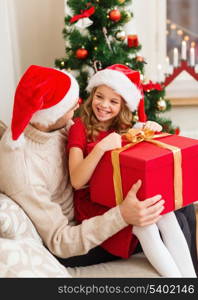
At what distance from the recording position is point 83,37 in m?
2.30

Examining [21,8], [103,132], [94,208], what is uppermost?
[21,8]

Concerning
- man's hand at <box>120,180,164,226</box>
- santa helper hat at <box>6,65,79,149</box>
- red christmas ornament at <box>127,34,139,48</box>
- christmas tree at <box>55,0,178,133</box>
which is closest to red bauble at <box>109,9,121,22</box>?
christmas tree at <box>55,0,178,133</box>

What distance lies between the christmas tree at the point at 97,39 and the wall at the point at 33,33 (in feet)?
1.25

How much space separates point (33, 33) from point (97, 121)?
1.33 m

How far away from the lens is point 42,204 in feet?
4.75

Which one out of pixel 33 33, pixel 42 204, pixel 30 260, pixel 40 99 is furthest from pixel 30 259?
pixel 33 33

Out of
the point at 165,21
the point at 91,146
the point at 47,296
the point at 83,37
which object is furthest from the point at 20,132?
the point at 165,21

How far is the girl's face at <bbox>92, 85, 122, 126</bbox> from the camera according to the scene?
5.49 ft

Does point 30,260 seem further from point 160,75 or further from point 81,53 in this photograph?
point 160,75

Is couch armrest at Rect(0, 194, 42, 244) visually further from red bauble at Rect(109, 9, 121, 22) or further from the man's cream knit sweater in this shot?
red bauble at Rect(109, 9, 121, 22)

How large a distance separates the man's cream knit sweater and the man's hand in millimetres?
43

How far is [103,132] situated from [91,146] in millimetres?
224

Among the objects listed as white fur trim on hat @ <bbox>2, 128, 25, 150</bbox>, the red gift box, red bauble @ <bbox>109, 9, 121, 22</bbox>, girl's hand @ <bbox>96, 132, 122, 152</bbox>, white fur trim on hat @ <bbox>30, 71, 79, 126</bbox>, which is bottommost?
the red gift box

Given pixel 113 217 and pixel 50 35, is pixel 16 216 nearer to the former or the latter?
pixel 113 217
